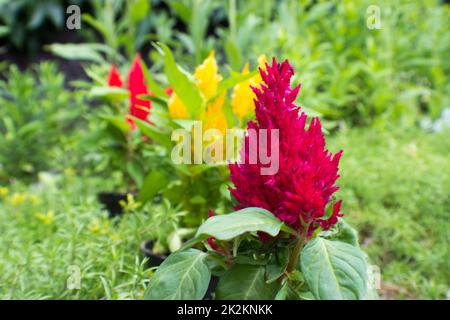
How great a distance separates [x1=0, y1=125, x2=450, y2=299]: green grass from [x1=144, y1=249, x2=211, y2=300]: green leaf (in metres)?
0.34

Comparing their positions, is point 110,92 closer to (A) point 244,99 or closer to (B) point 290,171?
(A) point 244,99

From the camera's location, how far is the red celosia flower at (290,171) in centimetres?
104

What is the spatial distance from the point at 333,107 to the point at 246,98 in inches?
81.8

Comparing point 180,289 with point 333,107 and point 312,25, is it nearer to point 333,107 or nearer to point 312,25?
point 333,107

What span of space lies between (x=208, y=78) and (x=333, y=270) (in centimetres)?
94

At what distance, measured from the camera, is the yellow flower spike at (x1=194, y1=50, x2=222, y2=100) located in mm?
1772

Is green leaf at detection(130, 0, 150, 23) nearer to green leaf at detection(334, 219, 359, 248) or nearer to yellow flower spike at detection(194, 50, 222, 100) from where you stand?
yellow flower spike at detection(194, 50, 222, 100)

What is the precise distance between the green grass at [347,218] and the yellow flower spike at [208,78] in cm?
39

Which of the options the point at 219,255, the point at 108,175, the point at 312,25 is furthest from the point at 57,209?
the point at 312,25

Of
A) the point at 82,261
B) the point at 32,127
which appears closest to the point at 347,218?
the point at 82,261

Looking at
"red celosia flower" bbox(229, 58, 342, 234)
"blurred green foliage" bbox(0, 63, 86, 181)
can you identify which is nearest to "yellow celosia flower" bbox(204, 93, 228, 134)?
"red celosia flower" bbox(229, 58, 342, 234)

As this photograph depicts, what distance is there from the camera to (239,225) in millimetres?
987

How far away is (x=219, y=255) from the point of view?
3.86 feet

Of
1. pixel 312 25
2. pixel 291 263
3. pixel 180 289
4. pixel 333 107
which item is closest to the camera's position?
pixel 180 289
